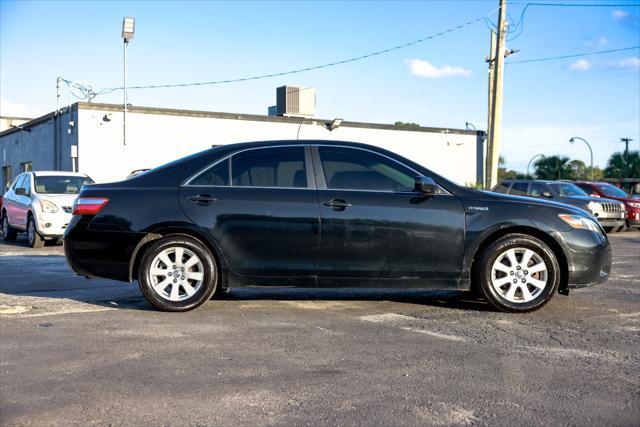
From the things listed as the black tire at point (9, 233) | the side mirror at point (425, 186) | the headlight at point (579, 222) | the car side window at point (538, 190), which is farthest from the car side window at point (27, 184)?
the car side window at point (538, 190)

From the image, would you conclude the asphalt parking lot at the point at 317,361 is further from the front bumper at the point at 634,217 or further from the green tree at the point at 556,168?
the green tree at the point at 556,168

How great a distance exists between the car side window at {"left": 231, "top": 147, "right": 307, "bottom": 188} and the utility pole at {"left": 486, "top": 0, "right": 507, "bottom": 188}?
1543 cm

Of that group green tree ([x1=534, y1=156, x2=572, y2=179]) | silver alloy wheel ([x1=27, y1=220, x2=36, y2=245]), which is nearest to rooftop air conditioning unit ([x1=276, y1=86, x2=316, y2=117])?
silver alloy wheel ([x1=27, y1=220, x2=36, y2=245])

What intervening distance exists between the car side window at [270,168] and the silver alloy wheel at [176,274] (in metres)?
0.85

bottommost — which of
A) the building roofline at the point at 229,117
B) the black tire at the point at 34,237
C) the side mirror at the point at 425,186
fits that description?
the black tire at the point at 34,237

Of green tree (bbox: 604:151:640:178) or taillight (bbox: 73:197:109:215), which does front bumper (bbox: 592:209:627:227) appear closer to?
taillight (bbox: 73:197:109:215)

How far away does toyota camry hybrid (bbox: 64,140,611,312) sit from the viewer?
6.13 m

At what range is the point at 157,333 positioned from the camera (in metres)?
5.30

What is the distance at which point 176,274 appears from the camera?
6.16 meters

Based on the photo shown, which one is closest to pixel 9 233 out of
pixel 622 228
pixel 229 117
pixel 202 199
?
pixel 202 199

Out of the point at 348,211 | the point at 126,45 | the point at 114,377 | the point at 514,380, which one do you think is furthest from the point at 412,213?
the point at 126,45

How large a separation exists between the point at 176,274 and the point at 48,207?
8343 mm

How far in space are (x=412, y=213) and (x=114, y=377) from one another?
317 centimetres

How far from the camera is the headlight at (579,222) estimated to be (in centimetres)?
634
